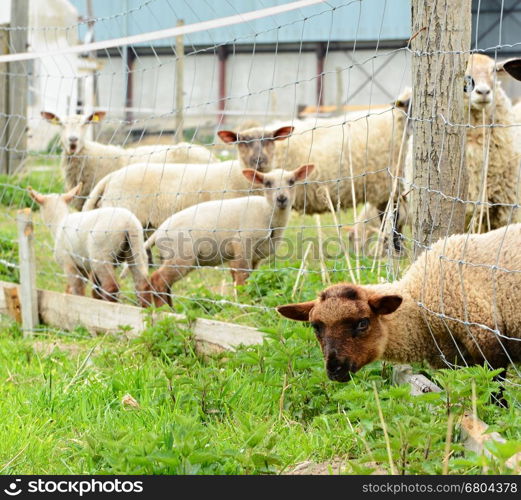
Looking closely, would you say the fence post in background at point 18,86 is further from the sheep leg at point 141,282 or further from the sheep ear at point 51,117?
the sheep leg at point 141,282

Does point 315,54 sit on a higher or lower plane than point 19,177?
higher

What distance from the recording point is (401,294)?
13.0 ft

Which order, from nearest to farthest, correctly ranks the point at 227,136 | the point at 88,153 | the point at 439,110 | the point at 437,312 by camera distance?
the point at 437,312
the point at 439,110
the point at 227,136
the point at 88,153

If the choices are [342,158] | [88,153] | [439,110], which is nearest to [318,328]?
[439,110]

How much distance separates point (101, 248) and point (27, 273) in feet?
1.97

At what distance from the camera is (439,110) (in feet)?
13.2

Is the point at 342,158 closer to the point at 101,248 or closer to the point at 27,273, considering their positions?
the point at 101,248

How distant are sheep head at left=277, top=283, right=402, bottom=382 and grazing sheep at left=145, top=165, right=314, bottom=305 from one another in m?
2.50

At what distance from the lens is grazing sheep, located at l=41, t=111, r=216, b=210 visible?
8.85 meters

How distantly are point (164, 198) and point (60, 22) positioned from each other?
799 inches

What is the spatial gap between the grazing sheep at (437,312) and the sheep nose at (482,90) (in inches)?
80.6

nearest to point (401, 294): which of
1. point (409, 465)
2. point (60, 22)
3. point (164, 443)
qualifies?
point (409, 465)

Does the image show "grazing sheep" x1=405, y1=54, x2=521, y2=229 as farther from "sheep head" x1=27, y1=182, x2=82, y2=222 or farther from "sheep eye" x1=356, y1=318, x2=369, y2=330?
"sheep head" x1=27, y1=182, x2=82, y2=222
